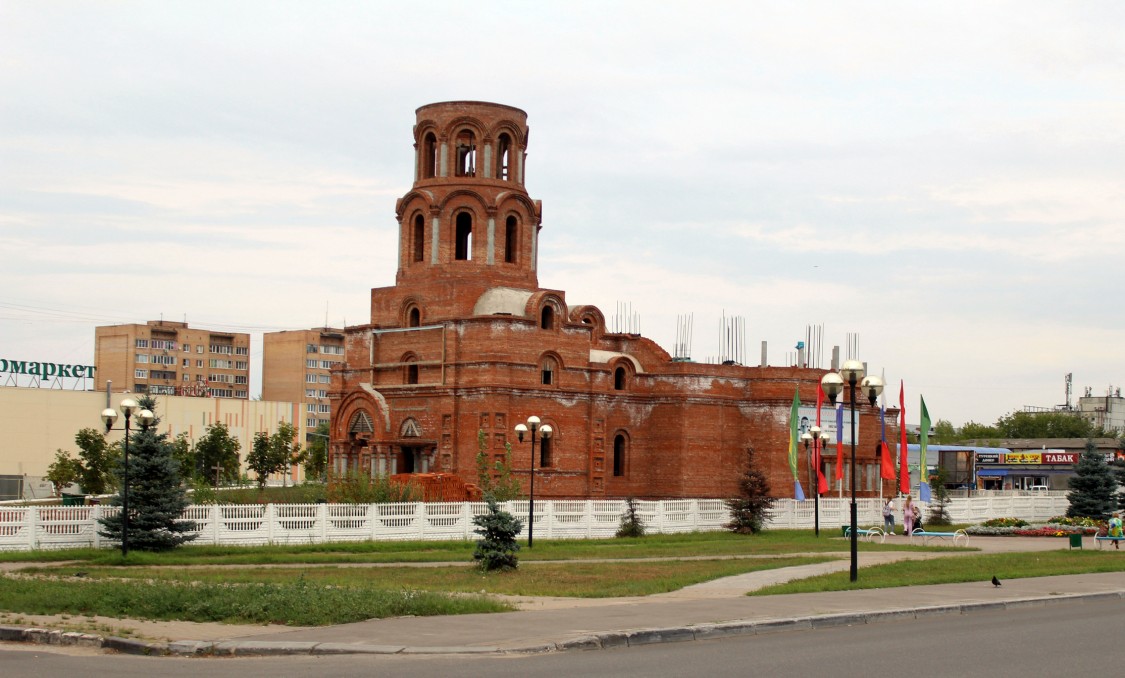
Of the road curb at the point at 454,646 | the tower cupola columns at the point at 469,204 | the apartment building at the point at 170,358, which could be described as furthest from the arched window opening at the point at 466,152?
the apartment building at the point at 170,358

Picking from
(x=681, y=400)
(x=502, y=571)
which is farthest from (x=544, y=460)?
(x=502, y=571)

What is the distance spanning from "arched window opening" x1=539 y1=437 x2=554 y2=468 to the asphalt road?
3654 centimetres

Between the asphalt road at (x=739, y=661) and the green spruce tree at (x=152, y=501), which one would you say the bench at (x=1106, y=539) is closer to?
the asphalt road at (x=739, y=661)

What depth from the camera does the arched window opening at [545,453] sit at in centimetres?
5378

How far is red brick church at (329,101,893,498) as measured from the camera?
5322 cm

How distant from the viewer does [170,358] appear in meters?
133

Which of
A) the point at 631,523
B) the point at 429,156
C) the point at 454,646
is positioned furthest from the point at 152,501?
the point at 429,156

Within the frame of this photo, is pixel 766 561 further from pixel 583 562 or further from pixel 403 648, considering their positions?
pixel 403 648

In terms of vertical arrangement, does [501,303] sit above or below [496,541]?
above

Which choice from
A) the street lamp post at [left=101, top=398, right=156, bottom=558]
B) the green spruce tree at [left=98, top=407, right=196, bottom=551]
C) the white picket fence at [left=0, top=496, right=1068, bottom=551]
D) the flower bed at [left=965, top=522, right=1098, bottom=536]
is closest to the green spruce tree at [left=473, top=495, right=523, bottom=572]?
the street lamp post at [left=101, top=398, right=156, bottom=558]

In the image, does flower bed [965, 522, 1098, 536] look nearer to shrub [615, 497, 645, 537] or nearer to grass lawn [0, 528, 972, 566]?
grass lawn [0, 528, 972, 566]

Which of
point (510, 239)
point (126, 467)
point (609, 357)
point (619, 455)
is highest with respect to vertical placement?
point (510, 239)

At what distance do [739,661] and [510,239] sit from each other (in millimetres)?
42460

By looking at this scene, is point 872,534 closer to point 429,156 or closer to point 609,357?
point 609,357
